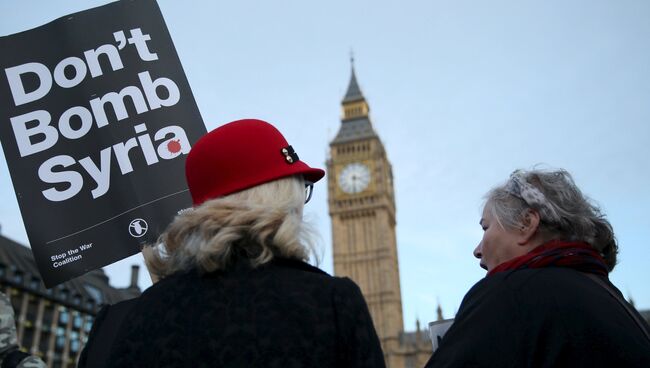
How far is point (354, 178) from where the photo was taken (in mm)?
55969

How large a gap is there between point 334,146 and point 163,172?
5337 cm

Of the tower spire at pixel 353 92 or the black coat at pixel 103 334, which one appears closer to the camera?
the black coat at pixel 103 334

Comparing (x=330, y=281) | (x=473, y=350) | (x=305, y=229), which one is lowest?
(x=473, y=350)

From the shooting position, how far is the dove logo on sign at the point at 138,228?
3275 millimetres

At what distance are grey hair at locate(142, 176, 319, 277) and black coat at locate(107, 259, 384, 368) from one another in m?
0.05

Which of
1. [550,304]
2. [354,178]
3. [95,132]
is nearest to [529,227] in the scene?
[550,304]

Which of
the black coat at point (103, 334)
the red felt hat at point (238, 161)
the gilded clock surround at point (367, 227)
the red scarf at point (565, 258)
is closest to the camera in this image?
the red felt hat at point (238, 161)

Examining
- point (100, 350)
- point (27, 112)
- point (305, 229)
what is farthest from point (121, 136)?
point (305, 229)

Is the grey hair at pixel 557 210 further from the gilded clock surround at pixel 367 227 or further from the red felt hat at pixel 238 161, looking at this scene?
the gilded clock surround at pixel 367 227

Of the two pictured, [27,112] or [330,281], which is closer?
[330,281]

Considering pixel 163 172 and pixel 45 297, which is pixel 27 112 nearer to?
pixel 163 172

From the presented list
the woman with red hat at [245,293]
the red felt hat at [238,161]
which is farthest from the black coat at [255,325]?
the red felt hat at [238,161]

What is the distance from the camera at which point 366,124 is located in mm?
58188

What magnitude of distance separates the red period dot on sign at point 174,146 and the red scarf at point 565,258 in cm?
207
